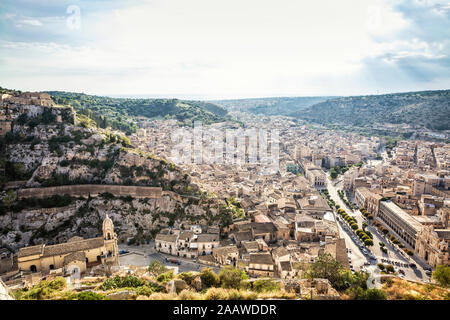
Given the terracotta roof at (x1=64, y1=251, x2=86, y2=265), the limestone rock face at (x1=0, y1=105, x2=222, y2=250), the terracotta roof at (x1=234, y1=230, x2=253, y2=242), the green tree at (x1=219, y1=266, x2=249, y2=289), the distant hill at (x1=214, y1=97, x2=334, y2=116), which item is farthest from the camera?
the distant hill at (x1=214, y1=97, x2=334, y2=116)

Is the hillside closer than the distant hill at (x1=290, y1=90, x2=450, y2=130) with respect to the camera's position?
Yes

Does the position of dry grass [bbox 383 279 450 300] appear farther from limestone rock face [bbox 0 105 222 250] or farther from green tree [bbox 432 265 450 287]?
limestone rock face [bbox 0 105 222 250]

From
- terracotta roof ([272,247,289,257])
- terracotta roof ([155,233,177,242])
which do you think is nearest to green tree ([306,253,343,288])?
terracotta roof ([272,247,289,257])

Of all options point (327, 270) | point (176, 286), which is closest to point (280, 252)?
point (327, 270)

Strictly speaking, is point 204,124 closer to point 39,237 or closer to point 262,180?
point 262,180

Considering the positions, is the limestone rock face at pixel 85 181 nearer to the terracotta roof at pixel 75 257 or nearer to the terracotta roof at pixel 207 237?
the terracotta roof at pixel 207 237

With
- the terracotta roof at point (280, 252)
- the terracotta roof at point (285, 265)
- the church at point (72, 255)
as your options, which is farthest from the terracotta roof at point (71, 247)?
the terracotta roof at point (285, 265)
